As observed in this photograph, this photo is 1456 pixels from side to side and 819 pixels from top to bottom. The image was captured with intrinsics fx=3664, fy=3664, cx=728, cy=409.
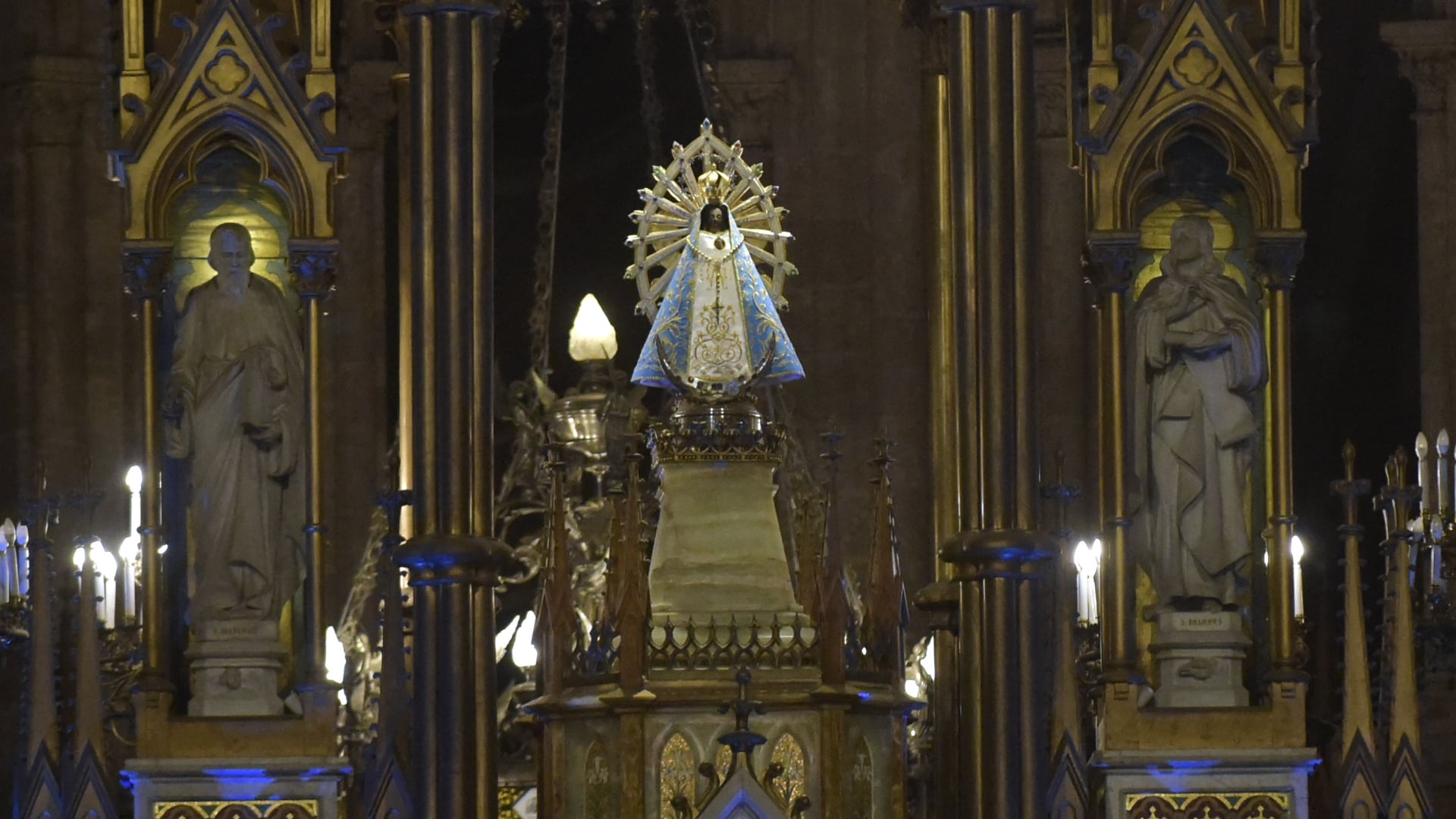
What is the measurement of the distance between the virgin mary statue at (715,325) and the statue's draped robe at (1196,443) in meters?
1.54

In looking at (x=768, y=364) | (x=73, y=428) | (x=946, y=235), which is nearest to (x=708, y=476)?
(x=768, y=364)

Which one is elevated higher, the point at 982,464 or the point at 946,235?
the point at 946,235

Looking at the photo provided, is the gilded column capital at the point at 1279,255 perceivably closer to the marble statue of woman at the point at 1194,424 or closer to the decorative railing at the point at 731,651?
the marble statue of woman at the point at 1194,424

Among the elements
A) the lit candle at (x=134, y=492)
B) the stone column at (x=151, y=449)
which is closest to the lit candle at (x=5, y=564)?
the lit candle at (x=134, y=492)

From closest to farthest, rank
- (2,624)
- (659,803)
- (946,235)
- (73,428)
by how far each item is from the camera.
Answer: (659,803)
(946,235)
(2,624)
(73,428)

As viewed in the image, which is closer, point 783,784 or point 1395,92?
point 783,784

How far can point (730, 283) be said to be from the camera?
1557 centimetres

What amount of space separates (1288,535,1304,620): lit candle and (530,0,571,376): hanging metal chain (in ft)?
13.2

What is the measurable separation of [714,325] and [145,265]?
7.98 feet

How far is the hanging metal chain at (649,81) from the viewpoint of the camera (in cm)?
1912

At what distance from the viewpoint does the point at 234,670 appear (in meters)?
15.4

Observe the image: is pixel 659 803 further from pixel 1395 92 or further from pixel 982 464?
pixel 1395 92

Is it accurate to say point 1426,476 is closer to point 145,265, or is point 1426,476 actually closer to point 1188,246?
point 1188,246

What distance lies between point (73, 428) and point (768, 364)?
524 centimetres
